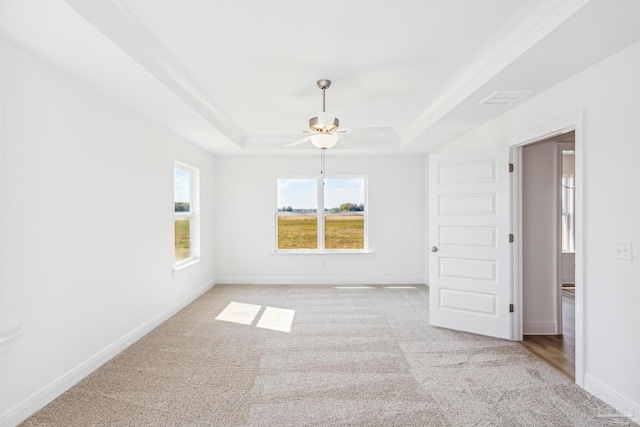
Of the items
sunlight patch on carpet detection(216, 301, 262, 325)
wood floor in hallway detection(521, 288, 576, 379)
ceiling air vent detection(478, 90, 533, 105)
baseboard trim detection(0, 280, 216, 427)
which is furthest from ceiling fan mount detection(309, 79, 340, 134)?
wood floor in hallway detection(521, 288, 576, 379)

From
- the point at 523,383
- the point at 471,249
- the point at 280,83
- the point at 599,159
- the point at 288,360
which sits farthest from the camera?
the point at 471,249

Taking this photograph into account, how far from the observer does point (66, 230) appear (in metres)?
2.43

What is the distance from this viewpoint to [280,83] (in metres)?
3.12

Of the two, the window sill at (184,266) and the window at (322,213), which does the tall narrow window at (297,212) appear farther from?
the window sill at (184,266)

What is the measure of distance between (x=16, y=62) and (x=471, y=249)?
4133 millimetres

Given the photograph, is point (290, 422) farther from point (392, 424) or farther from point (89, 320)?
point (89, 320)

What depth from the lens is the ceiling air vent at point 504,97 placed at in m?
2.80

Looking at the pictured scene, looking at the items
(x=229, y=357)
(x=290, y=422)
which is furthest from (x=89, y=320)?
(x=290, y=422)

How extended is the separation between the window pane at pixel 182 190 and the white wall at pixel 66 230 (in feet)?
2.72

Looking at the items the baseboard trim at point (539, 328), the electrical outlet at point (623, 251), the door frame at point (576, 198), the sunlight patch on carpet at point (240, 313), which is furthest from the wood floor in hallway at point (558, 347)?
the sunlight patch on carpet at point (240, 313)

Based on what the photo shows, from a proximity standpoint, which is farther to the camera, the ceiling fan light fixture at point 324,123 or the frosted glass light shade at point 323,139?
the frosted glass light shade at point 323,139

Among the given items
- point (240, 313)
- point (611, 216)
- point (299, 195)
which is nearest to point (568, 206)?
point (611, 216)

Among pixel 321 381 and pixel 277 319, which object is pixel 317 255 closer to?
pixel 277 319

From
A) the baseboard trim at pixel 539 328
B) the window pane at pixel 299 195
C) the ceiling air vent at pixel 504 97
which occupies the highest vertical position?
the ceiling air vent at pixel 504 97
